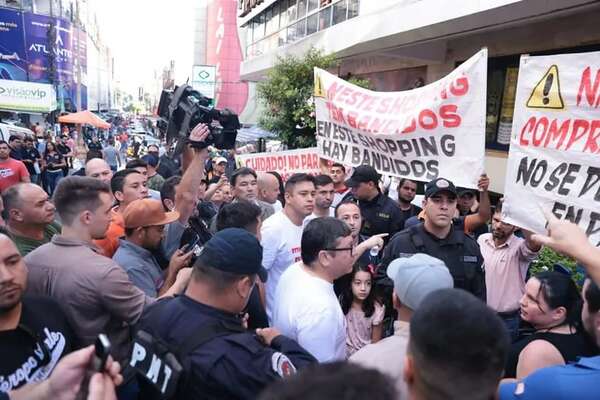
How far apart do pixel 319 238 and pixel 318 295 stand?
38 centimetres

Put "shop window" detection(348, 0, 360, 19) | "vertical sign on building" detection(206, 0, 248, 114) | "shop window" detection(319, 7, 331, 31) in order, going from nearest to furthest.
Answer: "shop window" detection(348, 0, 360, 19), "shop window" detection(319, 7, 331, 31), "vertical sign on building" detection(206, 0, 248, 114)

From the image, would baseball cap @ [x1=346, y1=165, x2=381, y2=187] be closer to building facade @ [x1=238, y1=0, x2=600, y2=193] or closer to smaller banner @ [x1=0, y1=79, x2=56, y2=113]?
building facade @ [x1=238, y1=0, x2=600, y2=193]

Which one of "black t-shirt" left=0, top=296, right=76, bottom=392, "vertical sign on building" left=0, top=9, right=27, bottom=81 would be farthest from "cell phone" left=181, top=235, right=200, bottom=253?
"vertical sign on building" left=0, top=9, right=27, bottom=81

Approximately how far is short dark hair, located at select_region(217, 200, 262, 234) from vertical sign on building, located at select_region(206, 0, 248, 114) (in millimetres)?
39797

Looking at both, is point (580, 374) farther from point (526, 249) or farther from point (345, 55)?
point (345, 55)

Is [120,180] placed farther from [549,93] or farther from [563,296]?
[563,296]

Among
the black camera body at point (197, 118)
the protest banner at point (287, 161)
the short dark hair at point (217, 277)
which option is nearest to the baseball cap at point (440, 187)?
the black camera body at point (197, 118)

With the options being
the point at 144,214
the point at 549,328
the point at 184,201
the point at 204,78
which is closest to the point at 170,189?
the point at 184,201

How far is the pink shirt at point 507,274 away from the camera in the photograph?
3984mm

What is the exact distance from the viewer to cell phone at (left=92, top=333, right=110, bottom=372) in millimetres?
1477

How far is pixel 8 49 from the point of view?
111 feet

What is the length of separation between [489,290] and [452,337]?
9.22 feet

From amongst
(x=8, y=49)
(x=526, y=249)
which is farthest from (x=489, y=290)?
(x=8, y=49)

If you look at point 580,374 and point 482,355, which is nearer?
point 482,355
